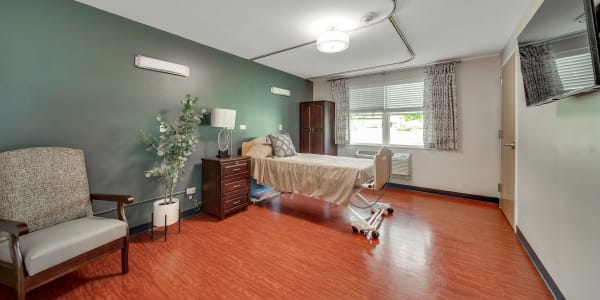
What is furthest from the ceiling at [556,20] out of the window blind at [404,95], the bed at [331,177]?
the window blind at [404,95]

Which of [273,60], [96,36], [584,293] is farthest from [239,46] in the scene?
[584,293]

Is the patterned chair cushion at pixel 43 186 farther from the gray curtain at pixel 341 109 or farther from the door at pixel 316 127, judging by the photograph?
the gray curtain at pixel 341 109

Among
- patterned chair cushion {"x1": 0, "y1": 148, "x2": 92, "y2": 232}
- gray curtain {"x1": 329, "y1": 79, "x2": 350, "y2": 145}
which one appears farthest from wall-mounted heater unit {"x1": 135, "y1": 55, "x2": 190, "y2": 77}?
gray curtain {"x1": 329, "y1": 79, "x2": 350, "y2": 145}

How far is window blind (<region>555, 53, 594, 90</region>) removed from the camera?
1.14 meters

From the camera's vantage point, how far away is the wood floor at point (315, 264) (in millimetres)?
1661

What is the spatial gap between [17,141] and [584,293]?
4241 mm

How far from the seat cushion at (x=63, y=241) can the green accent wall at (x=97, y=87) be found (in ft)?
2.40

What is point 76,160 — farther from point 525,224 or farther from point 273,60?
point 525,224

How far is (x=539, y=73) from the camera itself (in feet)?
5.44

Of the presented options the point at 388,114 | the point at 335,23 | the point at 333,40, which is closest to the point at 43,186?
the point at 333,40

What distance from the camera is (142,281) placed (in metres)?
1.77

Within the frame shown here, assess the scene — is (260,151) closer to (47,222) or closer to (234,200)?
(234,200)

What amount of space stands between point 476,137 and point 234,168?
160 inches

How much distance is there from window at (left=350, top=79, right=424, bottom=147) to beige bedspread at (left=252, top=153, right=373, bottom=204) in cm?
186
